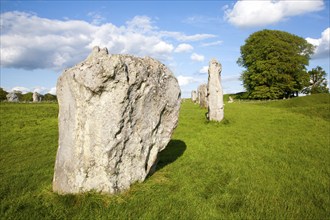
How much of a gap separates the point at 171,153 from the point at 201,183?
3.50m

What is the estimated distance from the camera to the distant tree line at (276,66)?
58.2m

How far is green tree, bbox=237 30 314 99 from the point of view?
191ft

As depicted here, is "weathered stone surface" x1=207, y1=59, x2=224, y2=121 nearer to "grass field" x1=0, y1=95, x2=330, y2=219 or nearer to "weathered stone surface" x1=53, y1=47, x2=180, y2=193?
"grass field" x1=0, y1=95, x2=330, y2=219

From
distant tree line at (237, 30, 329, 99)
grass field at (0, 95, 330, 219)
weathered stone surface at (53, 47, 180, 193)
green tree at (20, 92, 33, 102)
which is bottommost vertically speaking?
grass field at (0, 95, 330, 219)

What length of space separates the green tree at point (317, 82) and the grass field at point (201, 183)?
183ft

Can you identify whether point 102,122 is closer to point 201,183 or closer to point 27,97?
point 201,183

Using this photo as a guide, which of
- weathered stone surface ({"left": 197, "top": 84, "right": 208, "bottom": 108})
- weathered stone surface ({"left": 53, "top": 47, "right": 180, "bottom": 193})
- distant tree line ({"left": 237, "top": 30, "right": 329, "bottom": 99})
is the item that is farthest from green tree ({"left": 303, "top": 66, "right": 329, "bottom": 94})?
weathered stone surface ({"left": 53, "top": 47, "right": 180, "bottom": 193})

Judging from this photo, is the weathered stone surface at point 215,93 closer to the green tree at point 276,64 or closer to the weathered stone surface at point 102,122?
the weathered stone surface at point 102,122

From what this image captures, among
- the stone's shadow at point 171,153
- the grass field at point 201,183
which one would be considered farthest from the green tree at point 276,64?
the stone's shadow at point 171,153

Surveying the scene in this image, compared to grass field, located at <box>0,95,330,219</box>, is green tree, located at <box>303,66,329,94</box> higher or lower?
higher

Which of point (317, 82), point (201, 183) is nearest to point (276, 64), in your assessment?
point (317, 82)

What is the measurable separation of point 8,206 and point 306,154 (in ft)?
34.1

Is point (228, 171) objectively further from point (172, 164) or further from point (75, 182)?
point (75, 182)

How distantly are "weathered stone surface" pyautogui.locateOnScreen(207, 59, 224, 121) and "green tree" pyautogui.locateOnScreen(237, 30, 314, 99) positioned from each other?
129 ft
